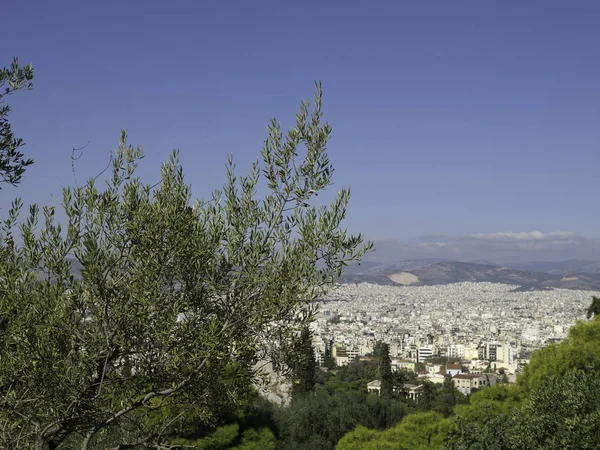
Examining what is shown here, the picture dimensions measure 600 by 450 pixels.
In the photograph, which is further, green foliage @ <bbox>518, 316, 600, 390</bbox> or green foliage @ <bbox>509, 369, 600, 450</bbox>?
green foliage @ <bbox>518, 316, 600, 390</bbox>

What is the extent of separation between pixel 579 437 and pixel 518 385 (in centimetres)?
705

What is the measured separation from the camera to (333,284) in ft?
15.9

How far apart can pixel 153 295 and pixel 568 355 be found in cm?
1227

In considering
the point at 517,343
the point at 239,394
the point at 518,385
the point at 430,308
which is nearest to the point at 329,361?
the point at 517,343

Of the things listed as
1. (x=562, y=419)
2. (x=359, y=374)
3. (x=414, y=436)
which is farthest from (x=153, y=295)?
(x=359, y=374)

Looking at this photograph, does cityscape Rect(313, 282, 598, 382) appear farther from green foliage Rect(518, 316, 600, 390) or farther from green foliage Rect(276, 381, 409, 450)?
green foliage Rect(518, 316, 600, 390)

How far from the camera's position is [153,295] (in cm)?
442

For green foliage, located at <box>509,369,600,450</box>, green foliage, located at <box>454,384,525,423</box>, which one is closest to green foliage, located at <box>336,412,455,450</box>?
green foliage, located at <box>454,384,525,423</box>

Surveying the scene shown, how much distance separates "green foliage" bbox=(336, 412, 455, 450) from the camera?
14.7 metres

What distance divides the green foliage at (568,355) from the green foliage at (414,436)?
2340 millimetres

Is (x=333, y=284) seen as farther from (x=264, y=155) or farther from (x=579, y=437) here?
(x=579, y=437)

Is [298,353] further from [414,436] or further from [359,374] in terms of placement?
[359,374]

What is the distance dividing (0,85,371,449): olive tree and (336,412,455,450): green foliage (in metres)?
10.8

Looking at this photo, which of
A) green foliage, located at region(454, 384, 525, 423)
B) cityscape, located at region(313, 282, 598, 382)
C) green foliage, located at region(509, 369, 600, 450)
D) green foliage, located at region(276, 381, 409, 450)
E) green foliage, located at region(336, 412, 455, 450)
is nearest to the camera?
green foliage, located at region(509, 369, 600, 450)
